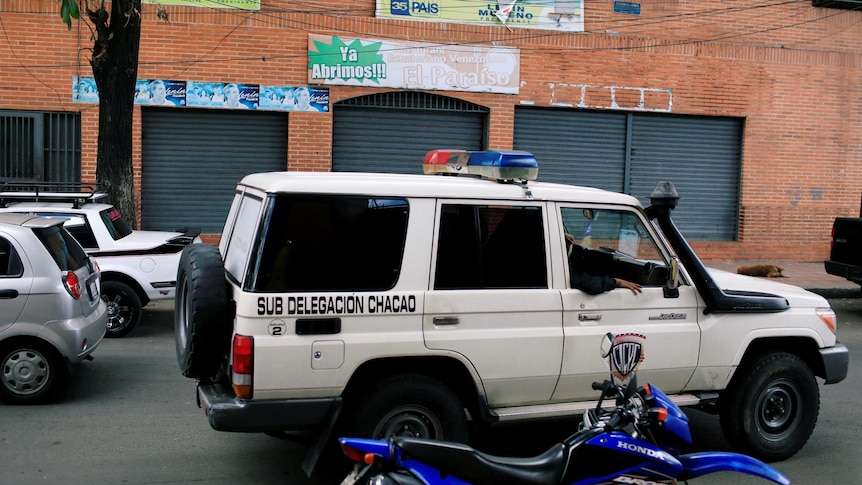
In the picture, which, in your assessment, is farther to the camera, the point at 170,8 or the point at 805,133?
the point at 805,133

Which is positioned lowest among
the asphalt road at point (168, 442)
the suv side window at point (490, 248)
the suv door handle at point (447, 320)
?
the asphalt road at point (168, 442)

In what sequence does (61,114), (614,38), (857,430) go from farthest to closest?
1. (614,38)
2. (61,114)
3. (857,430)

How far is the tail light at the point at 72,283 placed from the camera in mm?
6965

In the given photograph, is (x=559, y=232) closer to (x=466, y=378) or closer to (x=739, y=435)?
(x=466, y=378)

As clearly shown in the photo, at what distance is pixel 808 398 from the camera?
5.88 meters

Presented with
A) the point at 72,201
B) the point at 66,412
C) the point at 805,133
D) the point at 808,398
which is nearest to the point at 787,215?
the point at 805,133

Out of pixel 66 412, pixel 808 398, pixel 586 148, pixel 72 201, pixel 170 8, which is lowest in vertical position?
pixel 66 412

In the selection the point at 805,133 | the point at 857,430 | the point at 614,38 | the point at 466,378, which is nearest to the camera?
the point at 466,378

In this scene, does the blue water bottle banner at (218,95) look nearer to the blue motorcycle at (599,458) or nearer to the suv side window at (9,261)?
the suv side window at (9,261)

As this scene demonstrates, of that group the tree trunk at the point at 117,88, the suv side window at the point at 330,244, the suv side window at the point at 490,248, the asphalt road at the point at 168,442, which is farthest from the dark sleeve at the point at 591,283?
the tree trunk at the point at 117,88

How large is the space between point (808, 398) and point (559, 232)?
2.30m

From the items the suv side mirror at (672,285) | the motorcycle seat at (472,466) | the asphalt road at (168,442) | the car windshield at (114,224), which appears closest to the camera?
the motorcycle seat at (472,466)

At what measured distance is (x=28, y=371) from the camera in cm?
693

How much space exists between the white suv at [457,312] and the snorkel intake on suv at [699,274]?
10mm
